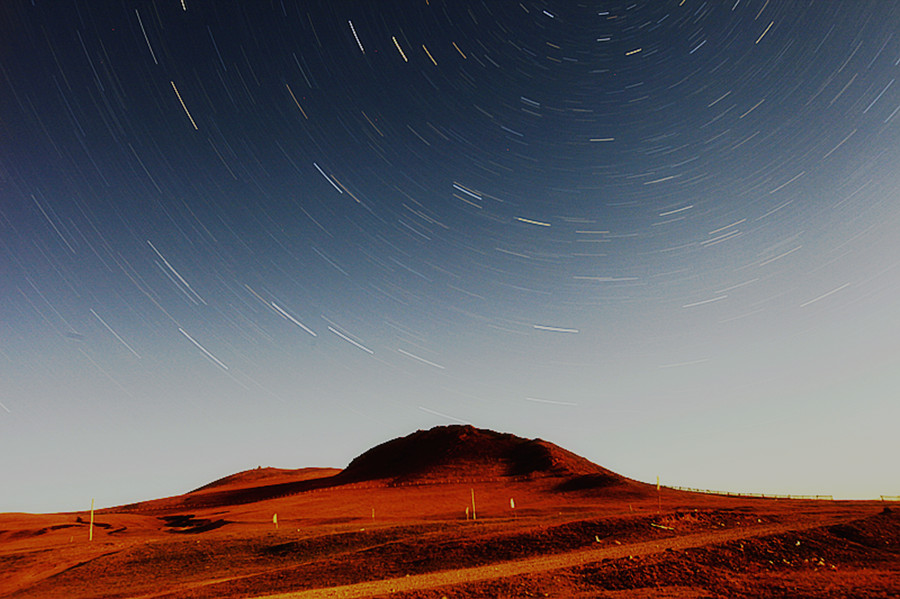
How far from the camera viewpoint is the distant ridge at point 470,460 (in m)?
76.1

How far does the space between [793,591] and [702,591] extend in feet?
7.46

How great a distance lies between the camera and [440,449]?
297 ft

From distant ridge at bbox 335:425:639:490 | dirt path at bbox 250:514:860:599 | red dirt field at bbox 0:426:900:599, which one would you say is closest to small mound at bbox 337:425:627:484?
distant ridge at bbox 335:425:639:490

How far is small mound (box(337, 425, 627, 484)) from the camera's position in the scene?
255ft

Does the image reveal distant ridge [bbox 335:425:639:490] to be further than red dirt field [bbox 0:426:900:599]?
Yes

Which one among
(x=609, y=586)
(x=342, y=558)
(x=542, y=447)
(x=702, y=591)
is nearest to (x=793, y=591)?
(x=702, y=591)

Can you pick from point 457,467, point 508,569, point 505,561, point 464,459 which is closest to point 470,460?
point 464,459

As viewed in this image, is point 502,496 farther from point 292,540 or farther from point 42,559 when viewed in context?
point 42,559

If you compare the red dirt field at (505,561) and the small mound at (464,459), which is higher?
the small mound at (464,459)

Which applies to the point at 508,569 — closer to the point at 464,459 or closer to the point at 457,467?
the point at 457,467

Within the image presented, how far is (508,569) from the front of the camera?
56.3 feet

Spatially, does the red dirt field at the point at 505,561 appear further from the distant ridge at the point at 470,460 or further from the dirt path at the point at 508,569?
A: the distant ridge at the point at 470,460

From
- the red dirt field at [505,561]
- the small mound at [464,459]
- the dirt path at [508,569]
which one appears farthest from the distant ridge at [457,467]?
the dirt path at [508,569]

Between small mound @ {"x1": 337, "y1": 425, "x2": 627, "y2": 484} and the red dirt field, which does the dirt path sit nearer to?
the red dirt field
